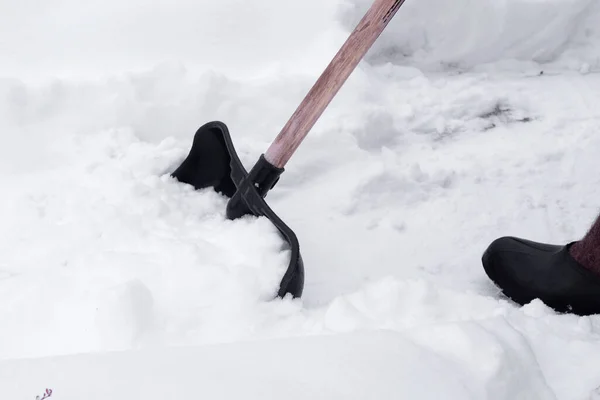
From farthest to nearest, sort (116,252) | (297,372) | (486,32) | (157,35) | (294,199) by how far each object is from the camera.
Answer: (486,32), (157,35), (294,199), (116,252), (297,372)

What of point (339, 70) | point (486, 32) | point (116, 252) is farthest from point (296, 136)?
point (486, 32)

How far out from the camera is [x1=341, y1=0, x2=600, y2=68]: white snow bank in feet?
7.63

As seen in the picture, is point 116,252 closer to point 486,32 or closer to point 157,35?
point 157,35

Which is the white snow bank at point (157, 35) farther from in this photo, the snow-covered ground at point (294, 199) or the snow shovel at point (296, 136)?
the snow shovel at point (296, 136)

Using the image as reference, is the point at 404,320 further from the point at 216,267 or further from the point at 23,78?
the point at 23,78

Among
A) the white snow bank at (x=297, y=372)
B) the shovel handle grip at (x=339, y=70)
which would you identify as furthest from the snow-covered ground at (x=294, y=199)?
the shovel handle grip at (x=339, y=70)

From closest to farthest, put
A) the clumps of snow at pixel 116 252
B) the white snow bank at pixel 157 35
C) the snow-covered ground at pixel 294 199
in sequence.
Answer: the snow-covered ground at pixel 294 199 → the clumps of snow at pixel 116 252 → the white snow bank at pixel 157 35

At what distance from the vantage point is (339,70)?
1.50 metres

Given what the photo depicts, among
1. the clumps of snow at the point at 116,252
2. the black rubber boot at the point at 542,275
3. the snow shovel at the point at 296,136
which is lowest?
the black rubber boot at the point at 542,275

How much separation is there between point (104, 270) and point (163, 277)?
141 mm

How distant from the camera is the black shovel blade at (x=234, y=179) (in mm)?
1398

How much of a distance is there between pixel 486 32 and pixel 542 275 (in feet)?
3.93

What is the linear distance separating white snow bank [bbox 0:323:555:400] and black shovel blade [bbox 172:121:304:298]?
40 cm

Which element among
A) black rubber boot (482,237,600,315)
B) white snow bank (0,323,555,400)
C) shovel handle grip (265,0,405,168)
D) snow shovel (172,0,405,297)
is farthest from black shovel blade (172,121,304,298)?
black rubber boot (482,237,600,315)
